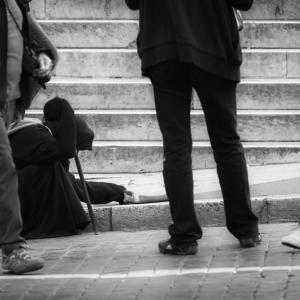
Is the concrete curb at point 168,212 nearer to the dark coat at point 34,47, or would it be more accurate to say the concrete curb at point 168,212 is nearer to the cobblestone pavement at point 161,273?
the cobblestone pavement at point 161,273

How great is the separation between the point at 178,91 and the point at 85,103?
447cm

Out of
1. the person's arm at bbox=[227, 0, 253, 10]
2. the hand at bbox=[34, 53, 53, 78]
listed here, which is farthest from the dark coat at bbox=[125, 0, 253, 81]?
the hand at bbox=[34, 53, 53, 78]

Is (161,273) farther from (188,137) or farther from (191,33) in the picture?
(191,33)

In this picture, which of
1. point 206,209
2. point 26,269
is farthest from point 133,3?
point 206,209

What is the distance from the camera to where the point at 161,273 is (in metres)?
5.79

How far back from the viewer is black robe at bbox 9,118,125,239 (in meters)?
7.73

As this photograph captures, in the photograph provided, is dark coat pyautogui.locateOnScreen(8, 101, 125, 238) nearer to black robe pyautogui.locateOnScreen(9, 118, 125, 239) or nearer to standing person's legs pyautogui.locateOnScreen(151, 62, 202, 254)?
black robe pyautogui.locateOnScreen(9, 118, 125, 239)

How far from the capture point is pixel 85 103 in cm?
1062

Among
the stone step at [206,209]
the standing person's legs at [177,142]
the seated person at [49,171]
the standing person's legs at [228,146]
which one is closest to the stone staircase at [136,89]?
the stone step at [206,209]

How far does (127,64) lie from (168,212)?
127 inches

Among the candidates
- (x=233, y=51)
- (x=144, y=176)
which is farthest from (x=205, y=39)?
(x=144, y=176)

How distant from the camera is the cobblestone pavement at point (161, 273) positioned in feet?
17.4

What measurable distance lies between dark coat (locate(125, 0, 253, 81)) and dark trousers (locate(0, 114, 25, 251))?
0.87 metres

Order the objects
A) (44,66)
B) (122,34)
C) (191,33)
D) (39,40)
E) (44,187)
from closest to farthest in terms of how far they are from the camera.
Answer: (191,33) < (44,66) < (39,40) < (44,187) < (122,34)
